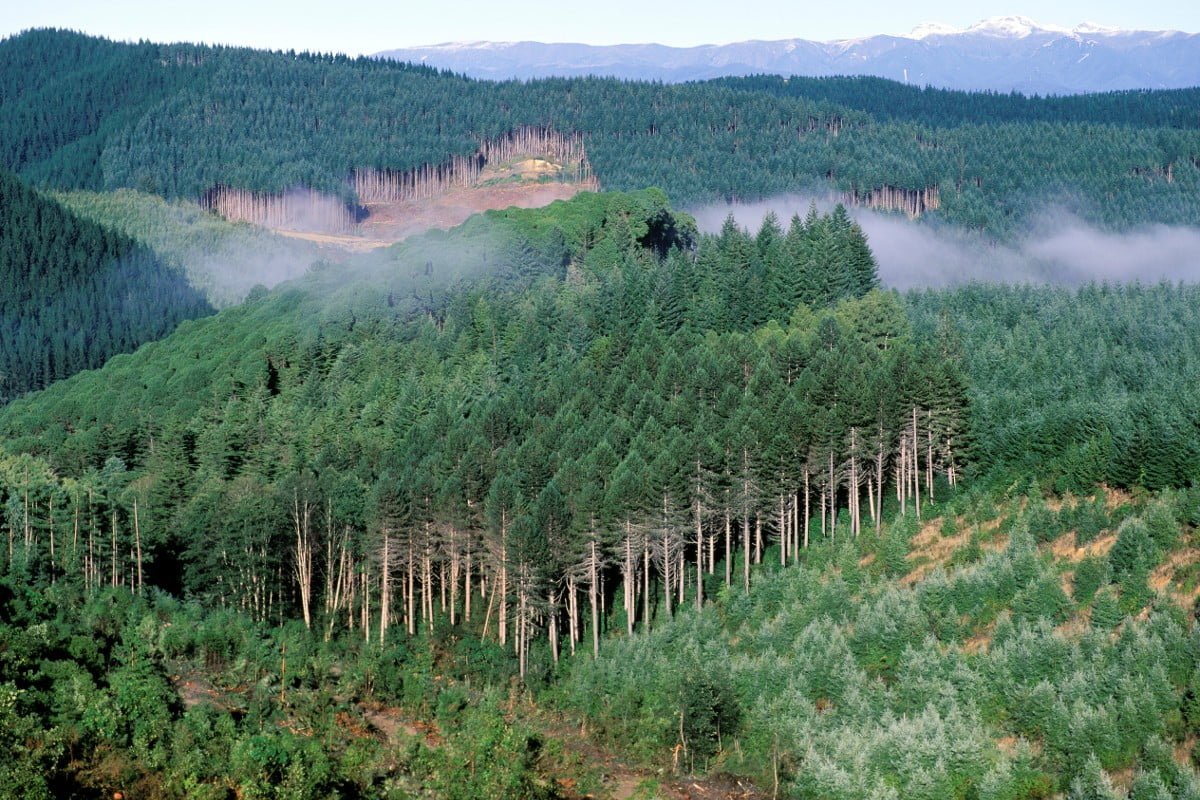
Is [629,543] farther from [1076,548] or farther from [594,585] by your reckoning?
[1076,548]

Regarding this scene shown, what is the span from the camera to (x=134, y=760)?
5156 cm

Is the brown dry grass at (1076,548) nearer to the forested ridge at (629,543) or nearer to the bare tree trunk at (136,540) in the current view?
the forested ridge at (629,543)

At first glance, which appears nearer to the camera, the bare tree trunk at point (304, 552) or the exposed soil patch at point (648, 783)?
the exposed soil patch at point (648, 783)

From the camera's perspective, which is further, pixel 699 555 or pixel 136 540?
pixel 136 540

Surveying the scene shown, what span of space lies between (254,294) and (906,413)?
83.4m

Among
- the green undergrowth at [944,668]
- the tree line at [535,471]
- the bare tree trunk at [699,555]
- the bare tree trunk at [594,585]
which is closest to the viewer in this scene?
the green undergrowth at [944,668]

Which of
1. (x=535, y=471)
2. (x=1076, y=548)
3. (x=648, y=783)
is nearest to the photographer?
(x=648, y=783)

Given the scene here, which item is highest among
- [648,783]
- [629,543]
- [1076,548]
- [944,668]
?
[1076,548]

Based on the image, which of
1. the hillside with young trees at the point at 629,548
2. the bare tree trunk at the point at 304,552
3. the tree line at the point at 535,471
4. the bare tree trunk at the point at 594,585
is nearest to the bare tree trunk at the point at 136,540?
the tree line at the point at 535,471

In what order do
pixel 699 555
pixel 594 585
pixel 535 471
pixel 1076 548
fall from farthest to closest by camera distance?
pixel 535 471 → pixel 699 555 → pixel 594 585 → pixel 1076 548

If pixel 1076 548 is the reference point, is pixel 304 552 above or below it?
below

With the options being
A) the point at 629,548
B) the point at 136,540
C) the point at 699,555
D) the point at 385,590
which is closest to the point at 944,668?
the point at 699,555

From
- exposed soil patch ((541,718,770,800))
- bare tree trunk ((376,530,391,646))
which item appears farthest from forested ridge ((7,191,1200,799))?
exposed soil patch ((541,718,770,800))

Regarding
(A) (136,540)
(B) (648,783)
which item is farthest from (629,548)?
(A) (136,540)
